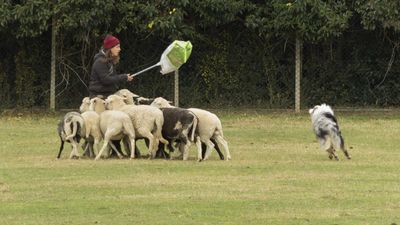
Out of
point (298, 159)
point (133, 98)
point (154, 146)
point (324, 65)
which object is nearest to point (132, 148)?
point (154, 146)

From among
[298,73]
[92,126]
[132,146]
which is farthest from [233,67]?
[92,126]

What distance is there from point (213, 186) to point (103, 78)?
485 cm

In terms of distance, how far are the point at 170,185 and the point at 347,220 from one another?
3350mm

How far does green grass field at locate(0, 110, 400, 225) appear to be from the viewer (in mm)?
11883

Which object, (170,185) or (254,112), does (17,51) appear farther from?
(170,185)

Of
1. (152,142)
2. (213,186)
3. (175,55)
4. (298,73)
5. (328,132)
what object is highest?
(175,55)

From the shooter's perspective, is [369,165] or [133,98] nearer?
[369,165]

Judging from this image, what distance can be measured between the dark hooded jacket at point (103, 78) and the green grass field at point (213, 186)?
141 centimetres

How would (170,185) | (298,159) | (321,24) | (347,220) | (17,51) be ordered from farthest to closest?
(17,51), (321,24), (298,159), (170,185), (347,220)

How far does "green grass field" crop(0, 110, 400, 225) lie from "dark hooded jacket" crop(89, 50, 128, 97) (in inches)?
55.4

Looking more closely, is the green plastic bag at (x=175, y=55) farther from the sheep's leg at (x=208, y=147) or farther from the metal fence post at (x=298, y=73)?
the metal fence post at (x=298, y=73)

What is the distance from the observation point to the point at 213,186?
46.4 feet

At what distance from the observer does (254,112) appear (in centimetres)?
2870

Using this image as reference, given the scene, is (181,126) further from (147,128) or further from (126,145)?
(126,145)
